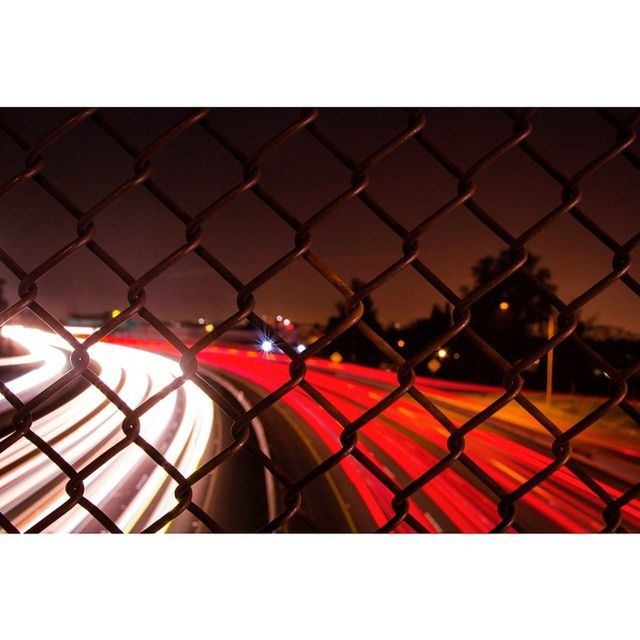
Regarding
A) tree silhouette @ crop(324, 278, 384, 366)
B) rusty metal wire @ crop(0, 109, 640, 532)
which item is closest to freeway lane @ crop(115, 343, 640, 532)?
tree silhouette @ crop(324, 278, 384, 366)

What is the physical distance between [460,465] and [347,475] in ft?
14.1

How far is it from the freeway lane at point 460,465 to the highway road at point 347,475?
0.17 ft

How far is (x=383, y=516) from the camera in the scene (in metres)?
15.1

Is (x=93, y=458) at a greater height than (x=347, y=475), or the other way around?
(x=93, y=458)

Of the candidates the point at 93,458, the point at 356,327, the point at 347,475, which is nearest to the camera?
the point at 356,327

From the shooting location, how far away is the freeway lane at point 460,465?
1402 cm

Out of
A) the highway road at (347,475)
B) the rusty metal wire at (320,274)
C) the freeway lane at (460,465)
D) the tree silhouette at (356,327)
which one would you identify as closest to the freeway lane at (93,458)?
the highway road at (347,475)

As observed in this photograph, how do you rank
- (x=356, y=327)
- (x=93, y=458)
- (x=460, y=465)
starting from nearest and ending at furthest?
(x=356, y=327)
(x=93, y=458)
(x=460, y=465)

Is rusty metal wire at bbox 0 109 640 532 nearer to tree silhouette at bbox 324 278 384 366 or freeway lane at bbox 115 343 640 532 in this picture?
tree silhouette at bbox 324 278 384 366

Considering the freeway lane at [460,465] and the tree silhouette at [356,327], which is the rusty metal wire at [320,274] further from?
the freeway lane at [460,465]

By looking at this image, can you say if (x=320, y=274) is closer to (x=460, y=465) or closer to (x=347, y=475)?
(x=347, y=475)

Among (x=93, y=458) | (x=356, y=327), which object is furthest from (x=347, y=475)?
(x=356, y=327)

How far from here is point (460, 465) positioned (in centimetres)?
2034

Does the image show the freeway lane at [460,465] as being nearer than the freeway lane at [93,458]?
Yes
